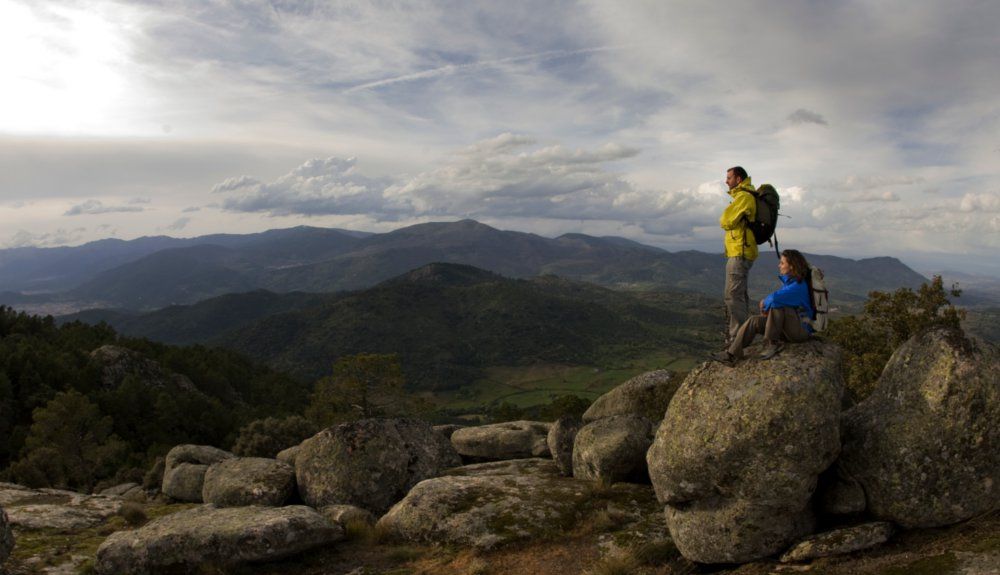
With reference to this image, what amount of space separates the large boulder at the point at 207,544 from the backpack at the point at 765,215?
1646cm

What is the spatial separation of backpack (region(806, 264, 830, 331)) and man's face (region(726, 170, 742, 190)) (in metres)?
3.43

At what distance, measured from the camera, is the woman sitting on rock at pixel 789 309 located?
45.1 ft

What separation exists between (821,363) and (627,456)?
9.22 m

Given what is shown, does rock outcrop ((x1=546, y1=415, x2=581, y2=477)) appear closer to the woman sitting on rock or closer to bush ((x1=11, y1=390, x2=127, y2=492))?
the woman sitting on rock

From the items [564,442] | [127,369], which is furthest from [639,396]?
[127,369]

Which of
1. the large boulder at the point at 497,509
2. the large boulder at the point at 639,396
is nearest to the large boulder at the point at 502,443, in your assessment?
the large boulder at the point at 639,396

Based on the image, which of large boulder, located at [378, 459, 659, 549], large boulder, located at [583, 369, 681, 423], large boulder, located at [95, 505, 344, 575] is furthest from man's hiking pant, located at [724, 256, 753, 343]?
large boulder, located at [95, 505, 344, 575]

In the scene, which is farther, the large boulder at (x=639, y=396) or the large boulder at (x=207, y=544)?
the large boulder at (x=639, y=396)

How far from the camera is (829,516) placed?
44.5 ft

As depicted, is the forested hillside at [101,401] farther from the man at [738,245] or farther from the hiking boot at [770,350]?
the hiking boot at [770,350]

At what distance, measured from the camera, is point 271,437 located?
46594 millimetres

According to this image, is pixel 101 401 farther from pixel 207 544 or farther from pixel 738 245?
pixel 738 245

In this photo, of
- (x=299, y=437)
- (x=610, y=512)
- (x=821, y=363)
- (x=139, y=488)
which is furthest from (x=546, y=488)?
(x=299, y=437)

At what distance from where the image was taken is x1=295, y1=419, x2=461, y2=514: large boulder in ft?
69.6
